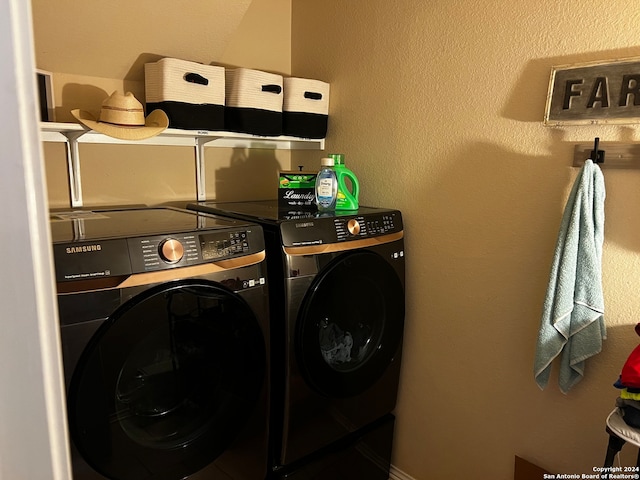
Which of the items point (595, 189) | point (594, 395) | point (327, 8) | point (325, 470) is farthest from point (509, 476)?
point (327, 8)

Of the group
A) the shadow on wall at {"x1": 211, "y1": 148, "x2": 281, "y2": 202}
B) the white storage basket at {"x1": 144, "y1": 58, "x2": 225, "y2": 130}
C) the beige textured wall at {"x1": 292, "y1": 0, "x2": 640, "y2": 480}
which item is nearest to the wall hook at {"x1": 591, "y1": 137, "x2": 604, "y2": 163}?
the beige textured wall at {"x1": 292, "y1": 0, "x2": 640, "y2": 480}

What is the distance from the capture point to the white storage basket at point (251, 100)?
1847 mm

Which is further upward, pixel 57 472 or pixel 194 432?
pixel 57 472

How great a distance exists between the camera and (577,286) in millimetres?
1383

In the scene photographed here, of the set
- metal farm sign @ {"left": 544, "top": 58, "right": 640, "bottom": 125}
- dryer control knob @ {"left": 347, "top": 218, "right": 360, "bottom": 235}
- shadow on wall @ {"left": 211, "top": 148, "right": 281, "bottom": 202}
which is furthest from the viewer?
shadow on wall @ {"left": 211, "top": 148, "right": 281, "bottom": 202}

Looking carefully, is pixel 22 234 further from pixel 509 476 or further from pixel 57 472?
pixel 509 476

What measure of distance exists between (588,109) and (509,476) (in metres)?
1.27

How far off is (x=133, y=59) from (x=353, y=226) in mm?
1044

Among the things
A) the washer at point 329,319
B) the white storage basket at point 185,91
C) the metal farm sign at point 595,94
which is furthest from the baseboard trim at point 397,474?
the white storage basket at point 185,91

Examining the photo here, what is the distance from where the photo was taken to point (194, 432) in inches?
53.7

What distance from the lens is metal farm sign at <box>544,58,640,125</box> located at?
1.28 metres

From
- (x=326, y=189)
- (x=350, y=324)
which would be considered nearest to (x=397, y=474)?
(x=350, y=324)

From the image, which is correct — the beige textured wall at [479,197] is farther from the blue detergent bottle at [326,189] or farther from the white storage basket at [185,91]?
the white storage basket at [185,91]

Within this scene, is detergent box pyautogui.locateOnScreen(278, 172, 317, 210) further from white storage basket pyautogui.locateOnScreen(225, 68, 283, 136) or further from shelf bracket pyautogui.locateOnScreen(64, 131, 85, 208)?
shelf bracket pyautogui.locateOnScreen(64, 131, 85, 208)
